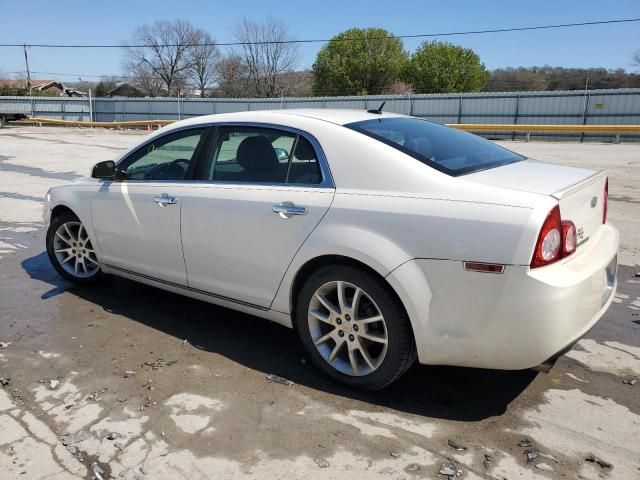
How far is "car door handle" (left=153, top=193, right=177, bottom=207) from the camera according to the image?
12.5 ft

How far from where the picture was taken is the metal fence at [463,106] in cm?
2698

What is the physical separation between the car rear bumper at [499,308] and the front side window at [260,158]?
94 centimetres

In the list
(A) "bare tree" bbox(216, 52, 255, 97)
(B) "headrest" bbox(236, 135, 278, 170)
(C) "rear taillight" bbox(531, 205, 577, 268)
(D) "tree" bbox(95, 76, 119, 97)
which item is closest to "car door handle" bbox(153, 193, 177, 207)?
(B) "headrest" bbox(236, 135, 278, 170)

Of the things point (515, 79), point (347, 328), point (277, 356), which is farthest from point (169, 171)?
point (515, 79)

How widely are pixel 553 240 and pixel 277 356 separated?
1944 mm

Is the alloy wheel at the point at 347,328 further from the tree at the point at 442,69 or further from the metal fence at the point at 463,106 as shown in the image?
the tree at the point at 442,69

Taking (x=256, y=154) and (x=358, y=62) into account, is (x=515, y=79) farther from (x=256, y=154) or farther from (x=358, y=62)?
(x=256, y=154)

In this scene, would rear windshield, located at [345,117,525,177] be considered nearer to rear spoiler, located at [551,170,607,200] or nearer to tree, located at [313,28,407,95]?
rear spoiler, located at [551,170,607,200]

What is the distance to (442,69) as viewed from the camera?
210ft

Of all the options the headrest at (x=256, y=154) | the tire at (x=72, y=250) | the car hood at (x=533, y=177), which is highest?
the headrest at (x=256, y=154)

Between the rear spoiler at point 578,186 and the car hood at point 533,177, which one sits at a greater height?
the car hood at point 533,177

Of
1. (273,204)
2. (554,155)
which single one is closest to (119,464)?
(273,204)

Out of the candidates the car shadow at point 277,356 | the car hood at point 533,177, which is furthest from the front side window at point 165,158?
the car hood at point 533,177

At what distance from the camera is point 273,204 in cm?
326
